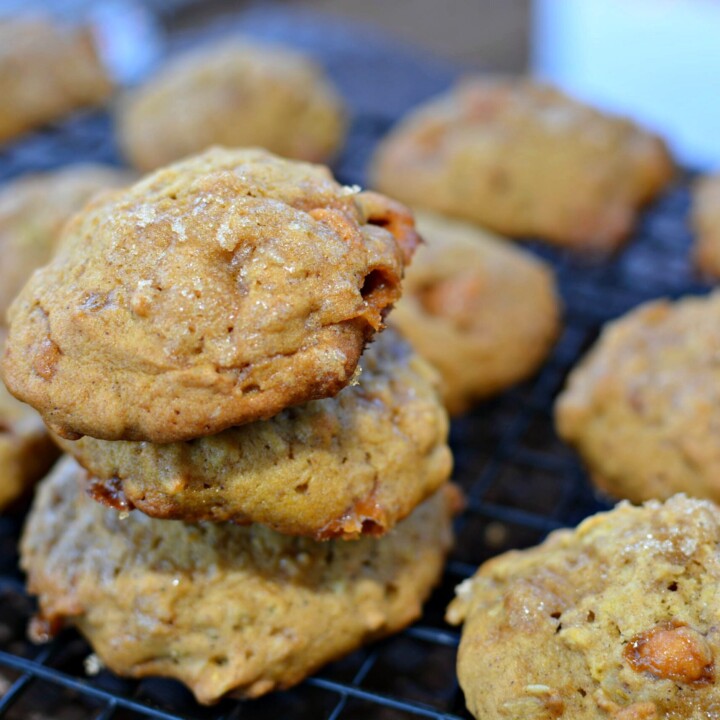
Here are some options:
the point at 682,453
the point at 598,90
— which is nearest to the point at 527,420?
the point at 682,453

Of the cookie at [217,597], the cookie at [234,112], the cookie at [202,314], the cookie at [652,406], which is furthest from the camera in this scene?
the cookie at [234,112]

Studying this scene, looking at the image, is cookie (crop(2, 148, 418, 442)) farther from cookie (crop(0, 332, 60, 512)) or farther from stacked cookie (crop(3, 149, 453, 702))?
cookie (crop(0, 332, 60, 512))

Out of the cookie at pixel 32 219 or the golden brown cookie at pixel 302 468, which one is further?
the cookie at pixel 32 219

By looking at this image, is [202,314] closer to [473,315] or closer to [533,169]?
[473,315]

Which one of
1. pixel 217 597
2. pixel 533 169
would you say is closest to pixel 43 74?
pixel 533 169

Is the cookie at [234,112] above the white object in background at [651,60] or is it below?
above

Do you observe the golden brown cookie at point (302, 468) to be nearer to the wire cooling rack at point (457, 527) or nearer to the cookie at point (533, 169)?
the wire cooling rack at point (457, 527)

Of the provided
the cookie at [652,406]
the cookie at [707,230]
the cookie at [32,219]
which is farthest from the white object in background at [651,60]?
the cookie at [32,219]
